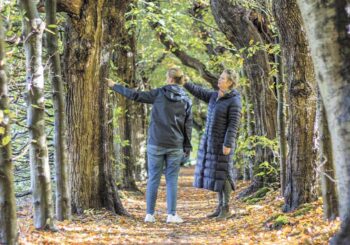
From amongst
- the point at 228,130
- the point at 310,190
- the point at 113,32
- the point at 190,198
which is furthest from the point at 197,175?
the point at 190,198

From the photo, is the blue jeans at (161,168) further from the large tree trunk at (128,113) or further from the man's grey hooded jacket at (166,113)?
the large tree trunk at (128,113)

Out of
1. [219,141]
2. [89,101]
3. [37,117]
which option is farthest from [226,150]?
[37,117]

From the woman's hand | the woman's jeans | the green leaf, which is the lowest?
the woman's jeans

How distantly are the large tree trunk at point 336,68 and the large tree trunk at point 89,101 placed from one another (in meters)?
4.07

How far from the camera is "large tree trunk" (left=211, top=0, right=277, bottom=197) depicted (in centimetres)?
1066

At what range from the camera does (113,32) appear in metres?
7.79

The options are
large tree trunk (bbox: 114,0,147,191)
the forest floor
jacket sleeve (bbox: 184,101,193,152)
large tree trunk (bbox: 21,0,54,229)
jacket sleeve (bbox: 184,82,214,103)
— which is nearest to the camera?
the forest floor

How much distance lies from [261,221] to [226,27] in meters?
5.29

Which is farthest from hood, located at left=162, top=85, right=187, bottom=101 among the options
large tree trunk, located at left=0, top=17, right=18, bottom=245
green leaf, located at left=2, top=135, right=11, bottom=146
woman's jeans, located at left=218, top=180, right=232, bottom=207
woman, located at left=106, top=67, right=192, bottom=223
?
green leaf, located at left=2, top=135, right=11, bottom=146

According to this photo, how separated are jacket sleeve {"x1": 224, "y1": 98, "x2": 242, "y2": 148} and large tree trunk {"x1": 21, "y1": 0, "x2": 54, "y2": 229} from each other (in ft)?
9.85

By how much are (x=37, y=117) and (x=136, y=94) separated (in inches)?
93.3

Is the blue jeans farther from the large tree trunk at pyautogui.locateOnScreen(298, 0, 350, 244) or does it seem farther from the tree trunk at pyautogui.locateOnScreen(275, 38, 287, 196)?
the large tree trunk at pyautogui.locateOnScreen(298, 0, 350, 244)

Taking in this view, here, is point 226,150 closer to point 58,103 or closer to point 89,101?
point 89,101

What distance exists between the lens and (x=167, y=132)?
25.3 ft
